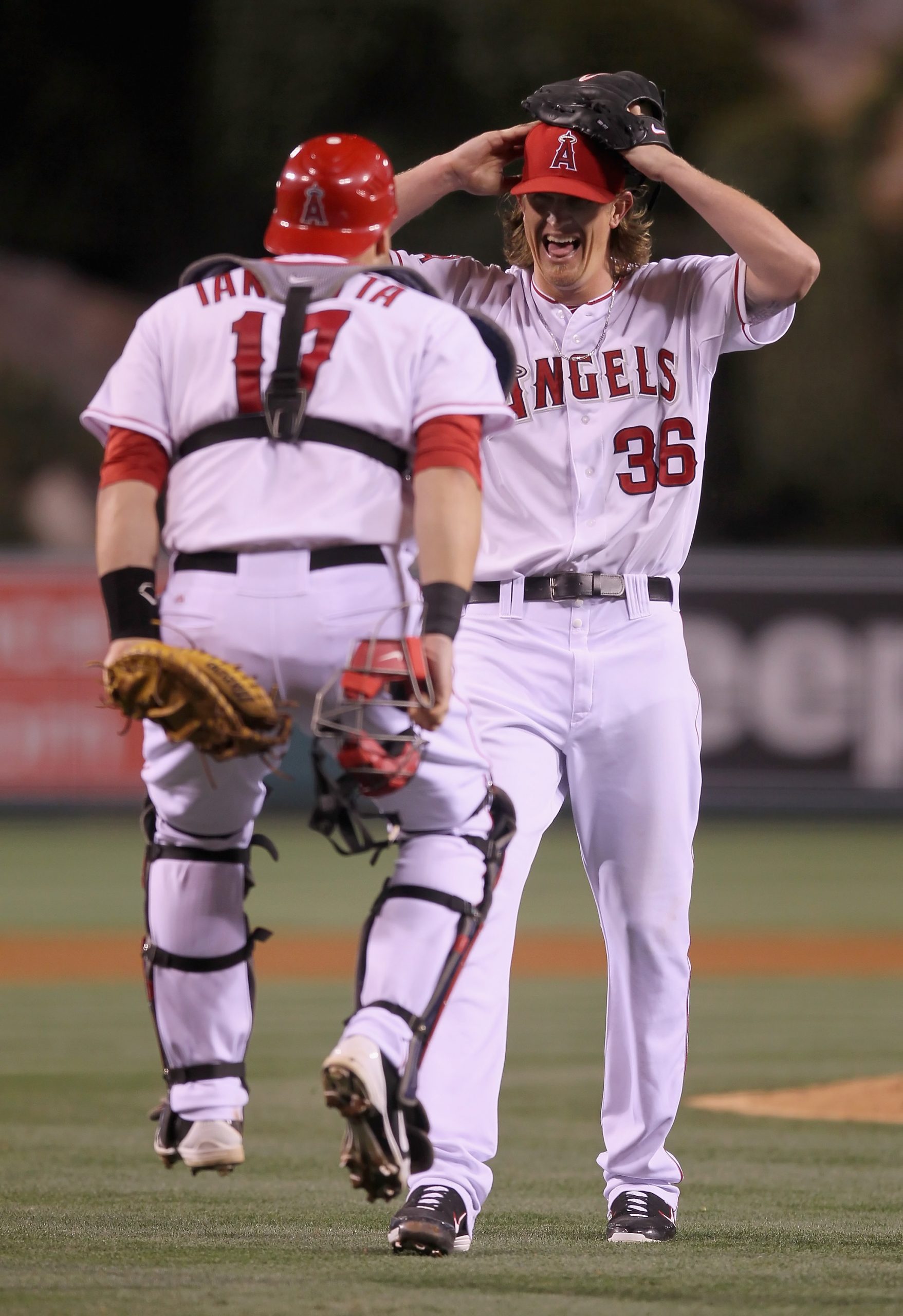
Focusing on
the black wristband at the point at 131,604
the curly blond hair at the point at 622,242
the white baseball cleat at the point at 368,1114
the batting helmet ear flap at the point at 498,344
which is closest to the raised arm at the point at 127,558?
the black wristband at the point at 131,604

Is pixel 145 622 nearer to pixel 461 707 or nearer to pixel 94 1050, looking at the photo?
pixel 461 707

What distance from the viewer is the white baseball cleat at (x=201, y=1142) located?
3.10 metres

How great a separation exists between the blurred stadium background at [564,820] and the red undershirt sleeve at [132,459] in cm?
127

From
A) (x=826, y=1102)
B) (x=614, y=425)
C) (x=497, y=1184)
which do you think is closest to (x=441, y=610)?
(x=614, y=425)

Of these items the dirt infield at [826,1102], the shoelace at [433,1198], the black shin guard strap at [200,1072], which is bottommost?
the dirt infield at [826,1102]

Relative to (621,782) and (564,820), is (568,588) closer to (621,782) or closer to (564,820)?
(621,782)

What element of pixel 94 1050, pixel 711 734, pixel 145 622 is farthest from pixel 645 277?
pixel 711 734

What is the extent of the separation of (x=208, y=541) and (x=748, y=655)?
41.0 feet

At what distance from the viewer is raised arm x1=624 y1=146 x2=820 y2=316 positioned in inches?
148

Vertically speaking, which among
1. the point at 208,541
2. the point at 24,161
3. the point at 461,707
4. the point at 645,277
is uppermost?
the point at 24,161

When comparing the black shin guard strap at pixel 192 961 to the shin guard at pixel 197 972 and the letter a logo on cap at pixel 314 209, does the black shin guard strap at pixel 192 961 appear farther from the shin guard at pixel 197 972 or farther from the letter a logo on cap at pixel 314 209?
the letter a logo on cap at pixel 314 209

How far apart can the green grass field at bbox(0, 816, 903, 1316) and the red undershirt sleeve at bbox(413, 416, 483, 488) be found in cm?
129

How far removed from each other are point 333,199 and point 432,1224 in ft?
5.94

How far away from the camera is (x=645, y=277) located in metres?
4.14
